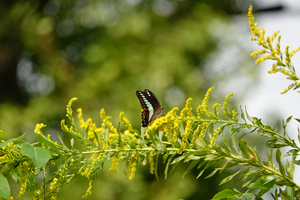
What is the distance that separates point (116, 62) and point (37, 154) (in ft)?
11.7

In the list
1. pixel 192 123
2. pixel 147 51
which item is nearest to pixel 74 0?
pixel 147 51

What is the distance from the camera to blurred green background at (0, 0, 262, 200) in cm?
356

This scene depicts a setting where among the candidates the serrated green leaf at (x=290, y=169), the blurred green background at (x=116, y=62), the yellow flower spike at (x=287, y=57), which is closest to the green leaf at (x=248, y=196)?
the serrated green leaf at (x=290, y=169)

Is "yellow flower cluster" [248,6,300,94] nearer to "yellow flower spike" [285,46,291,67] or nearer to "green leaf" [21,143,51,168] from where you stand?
"yellow flower spike" [285,46,291,67]

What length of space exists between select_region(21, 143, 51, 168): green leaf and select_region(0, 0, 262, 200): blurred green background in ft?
9.27

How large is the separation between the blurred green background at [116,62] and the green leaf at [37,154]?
2.83m

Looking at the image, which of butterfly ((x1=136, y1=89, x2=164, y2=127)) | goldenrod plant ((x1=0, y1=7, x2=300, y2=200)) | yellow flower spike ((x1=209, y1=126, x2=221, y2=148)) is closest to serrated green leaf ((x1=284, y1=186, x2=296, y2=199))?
goldenrod plant ((x1=0, y1=7, x2=300, y2=200))

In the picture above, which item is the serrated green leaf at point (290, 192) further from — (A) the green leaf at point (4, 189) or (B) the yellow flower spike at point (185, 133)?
(A) the green leaf at point (4, 189)

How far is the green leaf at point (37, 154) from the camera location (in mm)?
422

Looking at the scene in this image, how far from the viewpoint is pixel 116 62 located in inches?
154

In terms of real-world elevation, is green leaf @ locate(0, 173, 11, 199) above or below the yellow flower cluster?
below

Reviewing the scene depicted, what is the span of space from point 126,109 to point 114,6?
6.07 ft

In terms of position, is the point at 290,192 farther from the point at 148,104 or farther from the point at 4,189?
the point at 148,104

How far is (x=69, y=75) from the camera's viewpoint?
4.40 m
